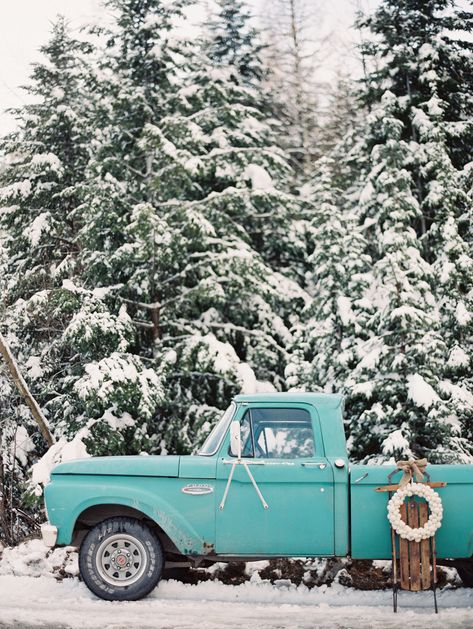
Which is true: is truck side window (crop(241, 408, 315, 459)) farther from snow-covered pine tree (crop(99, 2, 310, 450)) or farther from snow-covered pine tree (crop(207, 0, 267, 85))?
snow-covered pine tree (crop(207, 0, 267, 85))

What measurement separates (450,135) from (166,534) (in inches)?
489

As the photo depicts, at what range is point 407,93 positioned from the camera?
651 inches

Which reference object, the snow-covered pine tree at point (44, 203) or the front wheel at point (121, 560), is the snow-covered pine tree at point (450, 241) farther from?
the snow-covered pine tree at point (44, 203)

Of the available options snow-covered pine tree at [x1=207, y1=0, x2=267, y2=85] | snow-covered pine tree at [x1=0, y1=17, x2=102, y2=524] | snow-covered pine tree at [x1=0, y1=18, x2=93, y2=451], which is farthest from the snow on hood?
snow-covered pine tree at [x1=207, y1=0, x2=267, y2=85]

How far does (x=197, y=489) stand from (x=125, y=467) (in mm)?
755

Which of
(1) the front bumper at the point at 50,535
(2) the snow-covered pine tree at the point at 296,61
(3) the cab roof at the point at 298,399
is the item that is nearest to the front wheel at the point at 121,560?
(1) the front bumper at the point at 50,535

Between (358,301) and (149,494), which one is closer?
(149,494)

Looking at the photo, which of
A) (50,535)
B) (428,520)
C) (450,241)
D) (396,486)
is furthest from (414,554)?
(450,241)

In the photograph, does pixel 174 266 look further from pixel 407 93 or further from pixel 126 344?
pixel 407 93

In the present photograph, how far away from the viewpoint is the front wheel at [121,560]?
249 inches

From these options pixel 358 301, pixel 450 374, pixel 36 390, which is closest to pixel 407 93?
pixel 358 301

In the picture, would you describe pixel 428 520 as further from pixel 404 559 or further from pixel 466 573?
pixel 466 573

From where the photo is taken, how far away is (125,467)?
21.4ft

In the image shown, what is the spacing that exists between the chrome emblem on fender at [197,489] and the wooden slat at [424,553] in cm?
197
